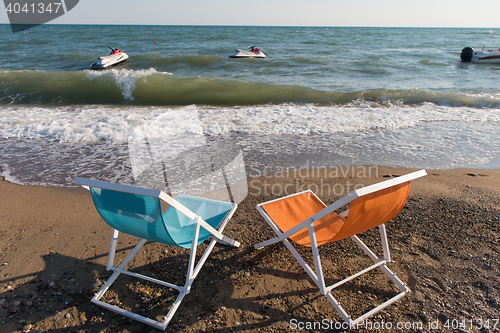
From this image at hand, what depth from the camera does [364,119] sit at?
787 centimetres

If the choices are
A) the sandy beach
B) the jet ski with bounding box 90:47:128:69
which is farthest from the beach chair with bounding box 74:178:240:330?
the jet ski with bounding box 90:47:128:69

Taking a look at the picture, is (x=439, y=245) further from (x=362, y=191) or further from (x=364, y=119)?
(x=364, y=119)

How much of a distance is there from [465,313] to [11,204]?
500cm

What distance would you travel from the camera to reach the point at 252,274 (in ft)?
8.59

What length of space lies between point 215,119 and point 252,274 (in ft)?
18.9

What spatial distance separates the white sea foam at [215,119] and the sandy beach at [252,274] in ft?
10.9

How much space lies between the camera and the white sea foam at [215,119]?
674 centimetres

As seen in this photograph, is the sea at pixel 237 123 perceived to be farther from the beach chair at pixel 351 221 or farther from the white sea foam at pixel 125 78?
Answer: the beach chair at pixel 351 221

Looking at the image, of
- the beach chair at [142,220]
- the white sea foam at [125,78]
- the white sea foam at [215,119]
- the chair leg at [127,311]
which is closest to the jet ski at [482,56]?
the white sea foam at [215,119]

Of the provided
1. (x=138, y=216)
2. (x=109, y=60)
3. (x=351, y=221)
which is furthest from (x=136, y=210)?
(x=109, y=60)

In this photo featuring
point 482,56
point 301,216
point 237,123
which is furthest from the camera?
point 482,56

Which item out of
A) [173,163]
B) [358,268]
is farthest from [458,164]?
[173,163]

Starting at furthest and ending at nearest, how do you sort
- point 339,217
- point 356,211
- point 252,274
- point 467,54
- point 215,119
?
point 467,54
point 215,119
point 339,217
point 252,274
point 356,211

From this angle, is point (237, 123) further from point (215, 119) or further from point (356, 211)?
point (356, 211)
